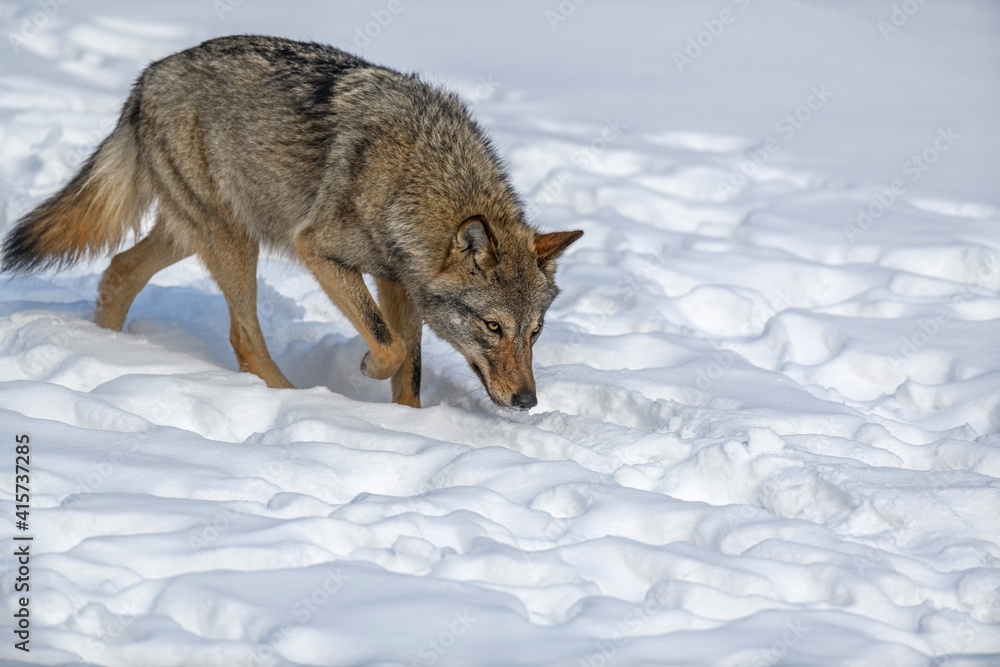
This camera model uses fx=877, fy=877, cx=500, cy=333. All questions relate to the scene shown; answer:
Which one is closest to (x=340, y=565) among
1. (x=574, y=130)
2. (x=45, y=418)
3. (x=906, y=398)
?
(x=45, y=418)

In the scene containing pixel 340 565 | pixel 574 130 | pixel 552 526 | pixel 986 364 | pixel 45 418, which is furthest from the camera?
pixel 574 130

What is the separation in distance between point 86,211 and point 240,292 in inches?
45.2

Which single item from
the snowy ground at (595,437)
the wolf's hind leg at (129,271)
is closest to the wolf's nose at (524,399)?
the snowy ground at (595,437)

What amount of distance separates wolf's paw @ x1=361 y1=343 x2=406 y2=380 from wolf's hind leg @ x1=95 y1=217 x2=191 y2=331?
4.91ft

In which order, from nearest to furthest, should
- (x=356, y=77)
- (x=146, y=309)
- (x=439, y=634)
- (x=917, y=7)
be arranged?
(x=439, y=634), (x=356, y=77), (x=146, y=309), (x=917, y=7)

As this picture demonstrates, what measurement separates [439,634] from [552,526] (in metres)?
0.83

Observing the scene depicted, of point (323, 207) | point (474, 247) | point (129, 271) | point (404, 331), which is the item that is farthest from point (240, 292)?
point (474, 247)

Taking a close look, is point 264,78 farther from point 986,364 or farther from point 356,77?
point 986,364

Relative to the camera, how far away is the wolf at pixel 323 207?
4598 mm

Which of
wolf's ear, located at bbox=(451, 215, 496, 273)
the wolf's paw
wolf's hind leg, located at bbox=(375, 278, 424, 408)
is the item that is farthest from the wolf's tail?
wolf's ear, located at bbox=(451, 215, 496, 273)

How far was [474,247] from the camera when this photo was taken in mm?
4488

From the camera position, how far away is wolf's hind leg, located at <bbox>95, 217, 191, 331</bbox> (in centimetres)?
551

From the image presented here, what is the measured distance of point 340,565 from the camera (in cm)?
293

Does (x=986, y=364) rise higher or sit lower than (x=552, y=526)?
higher
